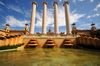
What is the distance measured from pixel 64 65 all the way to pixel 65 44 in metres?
16.0

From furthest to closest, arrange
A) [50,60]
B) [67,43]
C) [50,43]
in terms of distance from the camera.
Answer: [67,43], [50,43], [50,60]

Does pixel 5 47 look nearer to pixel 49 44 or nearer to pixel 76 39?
pixel 49 44

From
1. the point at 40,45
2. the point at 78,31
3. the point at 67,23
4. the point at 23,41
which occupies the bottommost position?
the point at 40,45

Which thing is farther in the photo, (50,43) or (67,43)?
(67,43)

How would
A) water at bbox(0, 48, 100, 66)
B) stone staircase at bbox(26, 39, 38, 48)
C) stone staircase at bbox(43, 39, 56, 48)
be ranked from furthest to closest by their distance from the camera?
stone staircase at bbox(43, 39, 56, 48) → stone staircase at bbox(26, 39, 38, 48) → water at bbox(0, 48, 100, 66)

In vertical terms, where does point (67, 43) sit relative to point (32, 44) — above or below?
below

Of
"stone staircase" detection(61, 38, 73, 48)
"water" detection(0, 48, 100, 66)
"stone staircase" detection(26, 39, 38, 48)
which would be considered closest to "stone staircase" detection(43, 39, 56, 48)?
"stone staircase" detection(26, 39, 38, 48)

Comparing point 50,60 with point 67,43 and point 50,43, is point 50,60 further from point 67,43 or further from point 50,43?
point 67,43

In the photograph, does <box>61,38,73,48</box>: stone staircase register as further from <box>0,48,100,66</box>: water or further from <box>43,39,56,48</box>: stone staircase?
Answer: <box>0,48,100,66</box>: water

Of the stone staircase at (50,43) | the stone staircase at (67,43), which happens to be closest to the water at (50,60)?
the stone staircase at (50,43)

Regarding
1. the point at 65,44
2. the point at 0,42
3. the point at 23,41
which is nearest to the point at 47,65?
the point at 0,42

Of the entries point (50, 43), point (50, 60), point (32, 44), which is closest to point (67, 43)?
point (50, 43)

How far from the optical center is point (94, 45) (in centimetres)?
1445

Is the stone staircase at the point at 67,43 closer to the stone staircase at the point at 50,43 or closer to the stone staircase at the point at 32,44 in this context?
the stone staircase at the point at 50,43
